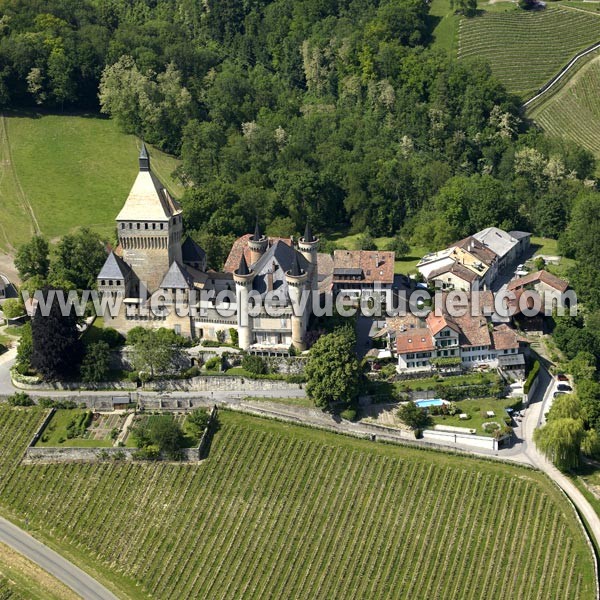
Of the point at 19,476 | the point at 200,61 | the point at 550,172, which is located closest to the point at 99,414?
the point at 19,476

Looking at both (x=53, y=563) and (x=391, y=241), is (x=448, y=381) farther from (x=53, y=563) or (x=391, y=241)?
(x=391, y=241)

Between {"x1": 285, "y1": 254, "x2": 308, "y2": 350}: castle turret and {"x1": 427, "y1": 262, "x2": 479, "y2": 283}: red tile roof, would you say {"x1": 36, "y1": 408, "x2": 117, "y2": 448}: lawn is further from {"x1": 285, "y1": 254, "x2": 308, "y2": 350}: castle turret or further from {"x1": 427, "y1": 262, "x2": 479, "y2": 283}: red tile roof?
{"x1": 427, "y1": 262, "x2": 479, "y2": 283}: red tile roof

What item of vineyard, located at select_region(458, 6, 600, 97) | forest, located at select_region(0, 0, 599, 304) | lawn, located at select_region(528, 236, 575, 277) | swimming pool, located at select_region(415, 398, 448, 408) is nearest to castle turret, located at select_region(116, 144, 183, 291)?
forest, located at select_region(0, 0, 599, 304)

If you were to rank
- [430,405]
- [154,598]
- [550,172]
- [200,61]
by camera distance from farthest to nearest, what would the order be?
1. [200,61]
2. [550,172]
3. [430,405]
4. [154,598]

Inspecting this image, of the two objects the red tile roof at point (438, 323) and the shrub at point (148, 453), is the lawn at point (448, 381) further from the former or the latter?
the shrub at point (148, 453)

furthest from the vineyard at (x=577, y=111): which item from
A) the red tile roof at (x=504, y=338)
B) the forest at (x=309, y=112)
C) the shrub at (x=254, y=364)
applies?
the shrub at (x=254, y=364)

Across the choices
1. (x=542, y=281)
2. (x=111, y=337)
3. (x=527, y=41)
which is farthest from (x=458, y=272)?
(x=527, y=41)

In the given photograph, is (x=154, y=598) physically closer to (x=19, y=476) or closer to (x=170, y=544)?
(x=170, y=544)
